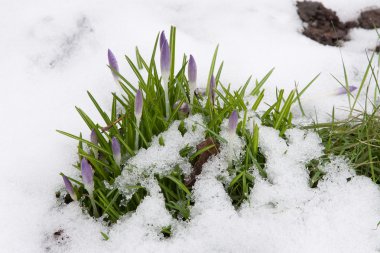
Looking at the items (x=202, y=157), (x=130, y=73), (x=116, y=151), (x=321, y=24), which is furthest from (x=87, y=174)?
(x=321, y=24)

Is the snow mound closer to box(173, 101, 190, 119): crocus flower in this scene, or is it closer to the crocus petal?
box(173, 101, 190, 119): crocus flower

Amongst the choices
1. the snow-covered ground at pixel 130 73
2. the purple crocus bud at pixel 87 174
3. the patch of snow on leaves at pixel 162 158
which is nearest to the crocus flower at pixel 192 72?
the patch of snow on leaves at pixel 162 158

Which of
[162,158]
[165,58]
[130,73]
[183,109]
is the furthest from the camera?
[130,73]

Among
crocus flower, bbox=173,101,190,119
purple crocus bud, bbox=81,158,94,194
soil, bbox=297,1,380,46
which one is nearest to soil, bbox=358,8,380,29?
soil, bbox=297,1,380,46

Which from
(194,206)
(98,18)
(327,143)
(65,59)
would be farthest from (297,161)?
(98,18)

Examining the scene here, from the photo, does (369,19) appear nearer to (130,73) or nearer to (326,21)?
(326,21)

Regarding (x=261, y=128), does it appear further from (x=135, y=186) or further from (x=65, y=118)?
(x=65, y=118)
